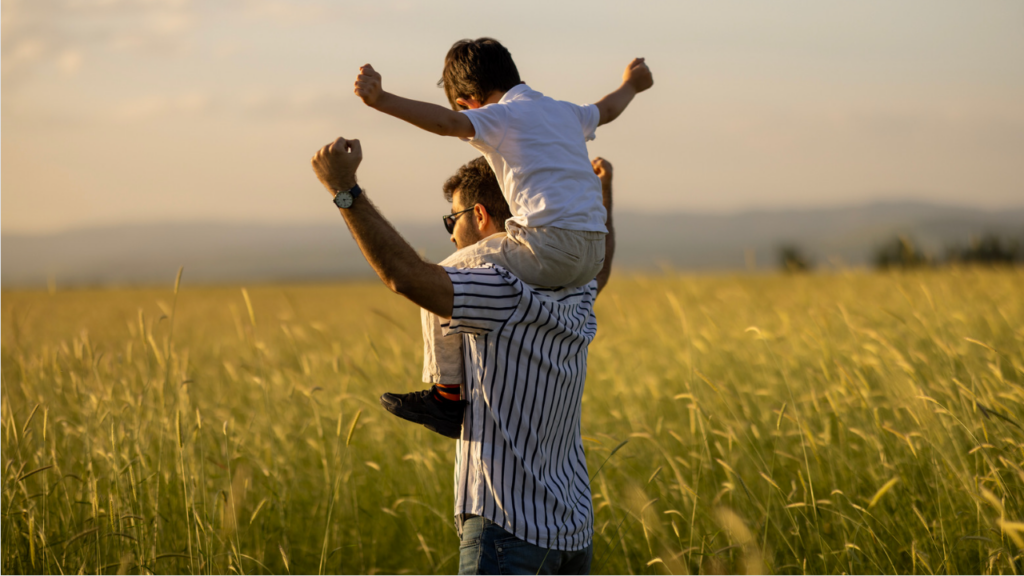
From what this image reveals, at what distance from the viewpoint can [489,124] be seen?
182cm

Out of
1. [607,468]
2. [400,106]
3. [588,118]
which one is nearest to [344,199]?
[400,106]

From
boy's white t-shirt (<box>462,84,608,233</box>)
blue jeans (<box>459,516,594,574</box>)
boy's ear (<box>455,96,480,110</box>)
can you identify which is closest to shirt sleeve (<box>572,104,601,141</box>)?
boy's white t-shirt (<box>462,84,608,233</box>)

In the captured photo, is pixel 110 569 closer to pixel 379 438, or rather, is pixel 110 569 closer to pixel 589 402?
pixel 379 438

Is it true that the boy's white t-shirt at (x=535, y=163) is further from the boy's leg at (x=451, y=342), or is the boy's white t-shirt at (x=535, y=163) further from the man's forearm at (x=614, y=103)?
the man's forearm at (x=614, y=103)

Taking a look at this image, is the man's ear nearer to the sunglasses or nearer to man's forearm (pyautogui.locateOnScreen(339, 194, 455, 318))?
the sunglasses

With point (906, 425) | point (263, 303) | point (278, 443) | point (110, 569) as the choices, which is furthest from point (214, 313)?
point (906, 425)

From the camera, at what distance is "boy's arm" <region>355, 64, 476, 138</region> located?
5.40 feet

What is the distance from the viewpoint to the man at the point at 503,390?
1.59 metres

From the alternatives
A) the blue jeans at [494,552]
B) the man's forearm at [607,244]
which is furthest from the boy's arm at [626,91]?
the blue jeans at [494,552]

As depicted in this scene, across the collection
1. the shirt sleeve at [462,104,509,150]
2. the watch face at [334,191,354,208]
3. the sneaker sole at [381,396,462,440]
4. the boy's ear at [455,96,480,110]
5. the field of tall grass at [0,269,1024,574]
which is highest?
the boy's ear at [455,96,480,110]

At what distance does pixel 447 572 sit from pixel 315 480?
1.19m

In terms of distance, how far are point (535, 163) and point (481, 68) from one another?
382mm

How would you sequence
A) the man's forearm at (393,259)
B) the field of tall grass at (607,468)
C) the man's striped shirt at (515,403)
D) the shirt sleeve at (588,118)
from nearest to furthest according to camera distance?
the man's forearm at (393,259) < the man's striped shirt at (515,403) < the shirt sleeve at (588,118) < the field of tall grass at (607,468)

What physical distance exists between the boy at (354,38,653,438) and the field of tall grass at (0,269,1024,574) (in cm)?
93
